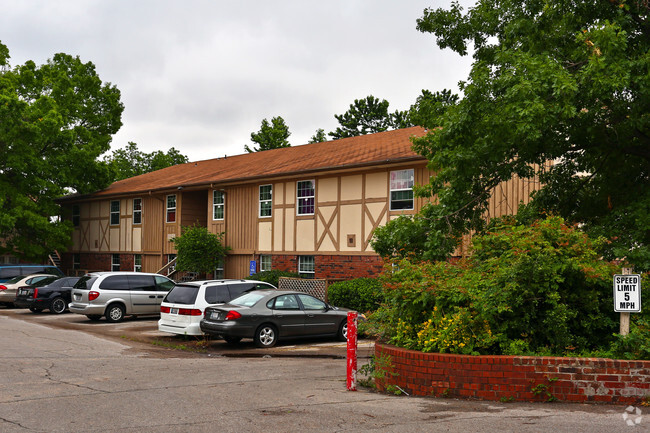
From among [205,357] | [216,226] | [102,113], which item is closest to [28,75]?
[102,113]

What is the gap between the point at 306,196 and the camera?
83.5ft

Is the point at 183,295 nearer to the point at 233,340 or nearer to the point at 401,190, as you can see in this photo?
the point at 233,340

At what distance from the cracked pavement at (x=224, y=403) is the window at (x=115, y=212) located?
76.9ft

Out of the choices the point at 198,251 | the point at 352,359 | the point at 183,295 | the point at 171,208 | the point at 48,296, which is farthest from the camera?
the point at 171,208

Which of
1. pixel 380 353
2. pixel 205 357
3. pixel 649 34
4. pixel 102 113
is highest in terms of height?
pixel 102 113

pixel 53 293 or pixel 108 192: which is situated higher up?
pixel 108 192

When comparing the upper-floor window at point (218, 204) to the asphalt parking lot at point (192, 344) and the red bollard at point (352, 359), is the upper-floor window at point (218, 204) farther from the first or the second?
the red bollard at point (352, 359)

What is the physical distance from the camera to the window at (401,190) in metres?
21.8

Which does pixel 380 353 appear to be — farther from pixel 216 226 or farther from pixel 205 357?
pixel 216 226

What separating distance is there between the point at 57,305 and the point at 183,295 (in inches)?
400

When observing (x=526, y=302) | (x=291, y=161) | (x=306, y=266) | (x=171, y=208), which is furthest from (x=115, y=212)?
(x=526, y=302)

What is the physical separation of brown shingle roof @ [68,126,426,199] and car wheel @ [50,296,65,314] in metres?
8.06

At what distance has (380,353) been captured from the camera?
30.3 ft

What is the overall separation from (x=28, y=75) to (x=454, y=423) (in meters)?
35.2
